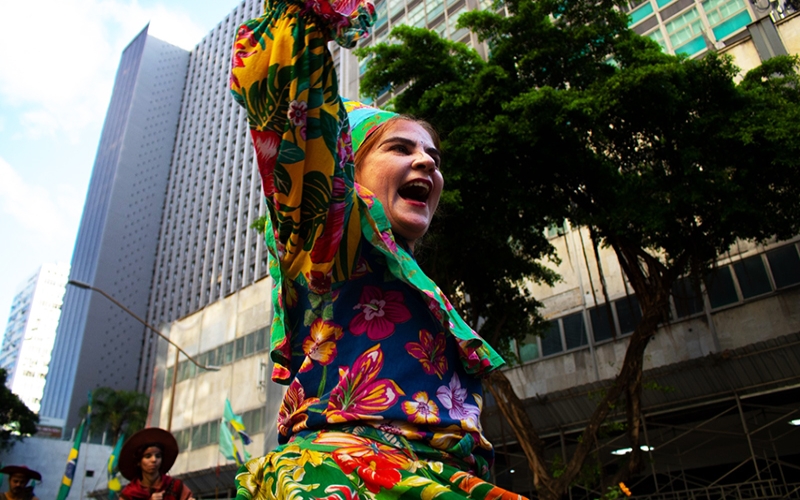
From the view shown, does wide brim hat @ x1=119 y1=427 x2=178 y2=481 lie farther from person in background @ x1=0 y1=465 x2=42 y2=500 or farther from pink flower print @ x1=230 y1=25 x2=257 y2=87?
pink flower print @ x1=230 y1=25 x2=257 y2=87

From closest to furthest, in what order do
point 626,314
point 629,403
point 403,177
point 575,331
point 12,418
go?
point 403,177
point 629,403
point 626,314
point 575,331
point 12,418

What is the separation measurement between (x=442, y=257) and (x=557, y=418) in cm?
553

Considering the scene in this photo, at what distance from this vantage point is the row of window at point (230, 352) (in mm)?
20969

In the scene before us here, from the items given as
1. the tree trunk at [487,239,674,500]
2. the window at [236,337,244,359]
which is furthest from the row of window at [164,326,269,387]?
the tree trunk at [487,239,674,500]

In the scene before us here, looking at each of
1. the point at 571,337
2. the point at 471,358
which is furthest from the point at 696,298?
the point at 471,358

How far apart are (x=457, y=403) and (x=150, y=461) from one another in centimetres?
399

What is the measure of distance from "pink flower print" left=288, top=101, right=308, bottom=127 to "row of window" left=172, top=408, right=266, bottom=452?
65.0 ft

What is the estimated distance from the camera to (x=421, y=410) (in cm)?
121

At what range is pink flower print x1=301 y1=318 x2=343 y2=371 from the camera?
130 cm

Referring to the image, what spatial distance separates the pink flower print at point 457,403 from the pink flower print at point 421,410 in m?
0.04

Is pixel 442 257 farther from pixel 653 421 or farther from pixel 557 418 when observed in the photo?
pixel 653 421

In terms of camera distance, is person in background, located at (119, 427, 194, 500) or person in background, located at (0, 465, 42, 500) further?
person in background, located at (0, 465, 42, 500)

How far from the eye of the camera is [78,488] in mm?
38750

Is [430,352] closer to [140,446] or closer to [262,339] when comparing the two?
[140,446]
